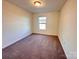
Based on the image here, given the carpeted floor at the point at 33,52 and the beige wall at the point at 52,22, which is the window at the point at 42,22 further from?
the carpeted floor at the point at 33,52

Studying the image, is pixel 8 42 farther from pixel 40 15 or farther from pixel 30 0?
pixel 40 15

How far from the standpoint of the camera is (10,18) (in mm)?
4359

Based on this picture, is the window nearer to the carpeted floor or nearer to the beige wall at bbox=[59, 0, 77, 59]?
the carpeted floor

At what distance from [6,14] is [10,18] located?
40 centimetres

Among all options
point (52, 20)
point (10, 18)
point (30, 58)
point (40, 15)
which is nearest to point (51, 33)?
point (52, 20)

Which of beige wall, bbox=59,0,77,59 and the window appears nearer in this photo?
beige wall, bbox=59,0,77,59

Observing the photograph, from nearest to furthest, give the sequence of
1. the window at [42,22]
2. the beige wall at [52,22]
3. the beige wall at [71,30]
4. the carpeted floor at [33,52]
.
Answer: the beige wall at [71,30], the carpeted floor at [33,52], the beige wall at [52,22], the window at [42,22]

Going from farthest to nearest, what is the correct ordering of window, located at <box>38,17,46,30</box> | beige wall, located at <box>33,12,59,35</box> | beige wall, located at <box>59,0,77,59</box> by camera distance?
window, located at <box>38,17,46,30</box> < beige wall, located at <box>33,12,59,35</box> < beige wall, located at <box>59,0,77,59</box>

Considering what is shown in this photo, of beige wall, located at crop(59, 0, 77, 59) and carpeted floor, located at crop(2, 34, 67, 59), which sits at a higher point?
beige wall, located at crop(59, 0, 77, 59)

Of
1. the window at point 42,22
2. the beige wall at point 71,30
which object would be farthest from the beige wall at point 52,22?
the beige wall at point 71,30

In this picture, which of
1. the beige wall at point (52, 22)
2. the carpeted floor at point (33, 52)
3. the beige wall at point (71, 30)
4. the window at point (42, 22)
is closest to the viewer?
the beige wall at point (71, 30)

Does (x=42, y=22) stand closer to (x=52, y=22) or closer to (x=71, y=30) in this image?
(x=52, y=22)

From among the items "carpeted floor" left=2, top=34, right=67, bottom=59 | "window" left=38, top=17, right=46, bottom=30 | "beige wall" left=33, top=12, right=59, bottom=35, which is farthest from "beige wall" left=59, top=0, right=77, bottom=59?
"window" left=38, top=17, right=46, bottom=30

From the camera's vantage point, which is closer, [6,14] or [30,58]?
[30,58]
